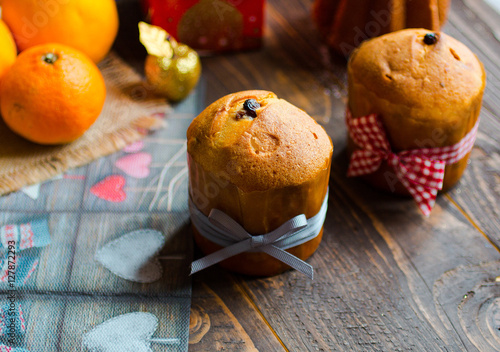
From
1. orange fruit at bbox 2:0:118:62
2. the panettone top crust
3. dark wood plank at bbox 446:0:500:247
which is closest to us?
the panettone top crust

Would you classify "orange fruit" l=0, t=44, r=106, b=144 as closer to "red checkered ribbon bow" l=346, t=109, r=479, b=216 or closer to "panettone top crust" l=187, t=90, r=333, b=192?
"panettone top crust" l=187, t=90, r=333, b=192

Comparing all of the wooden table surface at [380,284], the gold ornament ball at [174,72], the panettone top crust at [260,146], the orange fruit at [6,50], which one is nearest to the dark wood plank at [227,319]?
the wooden table surface at [380,284]

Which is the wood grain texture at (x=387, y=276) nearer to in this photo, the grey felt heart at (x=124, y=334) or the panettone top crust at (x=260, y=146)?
the grey felt heart at (x=124, y=334)

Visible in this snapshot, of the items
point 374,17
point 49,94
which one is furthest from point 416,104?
point 49,94

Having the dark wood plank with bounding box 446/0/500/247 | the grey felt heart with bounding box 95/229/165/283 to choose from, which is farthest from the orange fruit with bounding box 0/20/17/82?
the dark wood plank with bounding box 446/0/500/247

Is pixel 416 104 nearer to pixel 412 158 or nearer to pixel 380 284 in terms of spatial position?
pixel 412 158

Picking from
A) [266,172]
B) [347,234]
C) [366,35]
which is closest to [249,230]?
[266,172]
